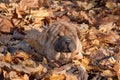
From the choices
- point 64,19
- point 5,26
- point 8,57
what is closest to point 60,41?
point 8,57

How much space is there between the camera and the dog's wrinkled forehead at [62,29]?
3.62m

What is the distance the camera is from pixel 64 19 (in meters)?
4.84

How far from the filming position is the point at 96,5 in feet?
17.5

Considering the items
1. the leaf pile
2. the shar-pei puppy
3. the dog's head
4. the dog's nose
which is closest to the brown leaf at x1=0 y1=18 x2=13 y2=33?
the leaf pile

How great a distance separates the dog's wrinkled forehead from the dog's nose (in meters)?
0.08

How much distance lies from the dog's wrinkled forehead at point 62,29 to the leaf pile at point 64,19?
277mm

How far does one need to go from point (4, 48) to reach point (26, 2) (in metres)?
1.12

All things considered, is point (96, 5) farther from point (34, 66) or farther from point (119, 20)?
point (34, 66)

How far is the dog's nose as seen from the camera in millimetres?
3447

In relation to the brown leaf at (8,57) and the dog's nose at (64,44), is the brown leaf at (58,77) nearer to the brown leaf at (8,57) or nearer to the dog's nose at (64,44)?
the dog's nose at (64,44)

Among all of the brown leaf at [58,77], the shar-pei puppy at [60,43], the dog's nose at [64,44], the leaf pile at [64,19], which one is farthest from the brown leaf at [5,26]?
the brown leaf at [58,77]

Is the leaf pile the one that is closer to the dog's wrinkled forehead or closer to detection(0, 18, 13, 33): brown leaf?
detection(0, 18, 13, 33): brown leaf

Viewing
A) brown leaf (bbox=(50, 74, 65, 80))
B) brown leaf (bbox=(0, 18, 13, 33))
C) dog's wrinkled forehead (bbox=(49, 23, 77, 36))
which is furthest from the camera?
brown leaf (bbox=(0, 18, 13, 33))

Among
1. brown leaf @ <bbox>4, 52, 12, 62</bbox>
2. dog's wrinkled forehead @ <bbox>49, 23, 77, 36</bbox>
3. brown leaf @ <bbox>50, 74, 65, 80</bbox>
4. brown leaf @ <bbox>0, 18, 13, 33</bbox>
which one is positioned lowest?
brown leaf @ <bbox>50, 74, 65, 80</bbox>
